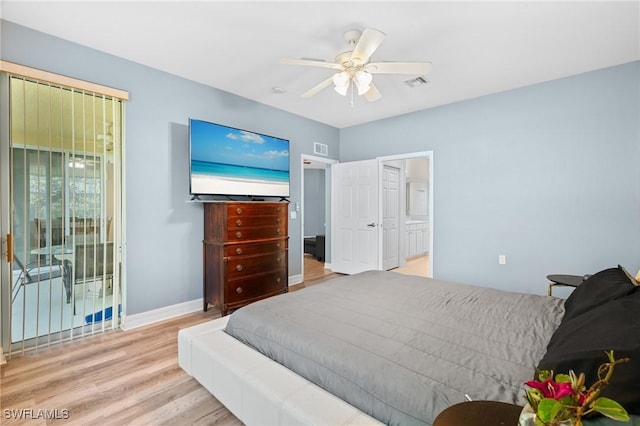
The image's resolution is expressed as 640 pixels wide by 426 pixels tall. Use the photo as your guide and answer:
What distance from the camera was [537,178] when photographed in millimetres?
3588

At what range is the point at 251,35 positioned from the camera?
2518mm

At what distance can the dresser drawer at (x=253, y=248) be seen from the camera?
3.28m

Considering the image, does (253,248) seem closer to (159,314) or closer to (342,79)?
(159,314)

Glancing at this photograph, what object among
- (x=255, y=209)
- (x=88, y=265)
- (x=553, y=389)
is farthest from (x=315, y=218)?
(x=553, y=389)

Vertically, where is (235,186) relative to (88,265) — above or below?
above

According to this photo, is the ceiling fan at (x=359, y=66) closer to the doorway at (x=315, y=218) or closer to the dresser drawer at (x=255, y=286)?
the dresser drawer at (x=255, y=286)

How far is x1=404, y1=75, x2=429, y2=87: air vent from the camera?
11.0 feet

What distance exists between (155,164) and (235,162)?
2.83ft

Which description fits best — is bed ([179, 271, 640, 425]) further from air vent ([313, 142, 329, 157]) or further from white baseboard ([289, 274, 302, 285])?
air vent ([313, 142, 329, 157])

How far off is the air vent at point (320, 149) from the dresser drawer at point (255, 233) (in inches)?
70.9

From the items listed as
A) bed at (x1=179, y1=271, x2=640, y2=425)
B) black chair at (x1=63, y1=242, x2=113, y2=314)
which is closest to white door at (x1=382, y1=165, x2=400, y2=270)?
bed at (x1=179, y1=271, x2=640, y2=425)

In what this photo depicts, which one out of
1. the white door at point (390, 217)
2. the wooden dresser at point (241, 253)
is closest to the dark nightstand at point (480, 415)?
the wooden dresser at point (241, 253)

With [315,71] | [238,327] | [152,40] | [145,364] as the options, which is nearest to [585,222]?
[315,71]

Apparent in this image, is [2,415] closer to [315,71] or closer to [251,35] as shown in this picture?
[251,35]
